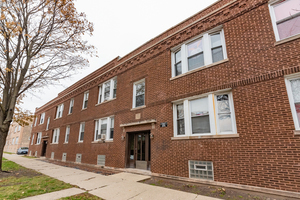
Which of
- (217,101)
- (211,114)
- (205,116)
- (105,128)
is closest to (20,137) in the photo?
(105,128)

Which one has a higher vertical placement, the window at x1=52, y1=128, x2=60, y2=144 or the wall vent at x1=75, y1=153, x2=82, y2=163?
the window at x1=52, y1=128, x2=60, y2=144

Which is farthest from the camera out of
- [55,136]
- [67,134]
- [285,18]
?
[55,136]

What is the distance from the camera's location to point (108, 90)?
42.2 feet

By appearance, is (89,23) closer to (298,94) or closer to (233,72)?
(233,72)

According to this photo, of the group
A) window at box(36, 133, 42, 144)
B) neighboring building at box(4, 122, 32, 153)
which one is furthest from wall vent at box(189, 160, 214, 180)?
neighboring building at box(4, 122, 32, 153)

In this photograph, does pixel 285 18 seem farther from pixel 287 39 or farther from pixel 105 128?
pixel 105 128

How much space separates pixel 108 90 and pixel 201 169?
916cm

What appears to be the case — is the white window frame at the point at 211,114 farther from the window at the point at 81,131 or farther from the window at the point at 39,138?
the window at the point at 39,138

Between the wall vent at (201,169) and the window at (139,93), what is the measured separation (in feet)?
14.8

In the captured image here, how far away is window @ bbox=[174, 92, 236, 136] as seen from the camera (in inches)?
245

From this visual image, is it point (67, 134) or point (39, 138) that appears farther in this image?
point (39, 138)

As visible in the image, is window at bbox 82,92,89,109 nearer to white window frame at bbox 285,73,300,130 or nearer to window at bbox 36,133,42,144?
window at bbox 36,133,42,144

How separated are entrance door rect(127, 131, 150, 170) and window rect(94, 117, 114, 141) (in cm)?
205

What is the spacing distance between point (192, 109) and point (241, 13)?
4466 mm
